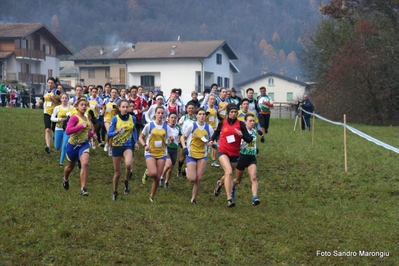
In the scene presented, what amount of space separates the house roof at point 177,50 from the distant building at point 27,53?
9316 mm

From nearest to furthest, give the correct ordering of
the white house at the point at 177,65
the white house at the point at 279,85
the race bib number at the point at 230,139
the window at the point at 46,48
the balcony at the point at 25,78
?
1. the race bib number at the point at 230,139
2. the balcony at the point at 25,78
3. the white house at the point at 177,65
4. the window at the point at 46,48
5. the white house at the point at 279,85

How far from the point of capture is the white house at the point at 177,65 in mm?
74688

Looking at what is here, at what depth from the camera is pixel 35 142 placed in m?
20.0

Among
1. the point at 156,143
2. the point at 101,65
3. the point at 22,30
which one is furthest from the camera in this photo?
the point at 101,65

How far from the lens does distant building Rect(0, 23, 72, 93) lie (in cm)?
6981

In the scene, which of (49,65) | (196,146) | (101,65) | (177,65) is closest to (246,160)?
(196,146)

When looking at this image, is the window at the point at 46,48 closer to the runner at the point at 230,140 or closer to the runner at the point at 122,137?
the runner at the point at 122,137

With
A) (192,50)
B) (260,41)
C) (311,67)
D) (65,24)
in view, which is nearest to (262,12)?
(260,41)

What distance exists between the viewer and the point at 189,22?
165750mm

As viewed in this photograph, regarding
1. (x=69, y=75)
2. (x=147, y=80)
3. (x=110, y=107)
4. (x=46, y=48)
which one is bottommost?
(x=110, y=107)

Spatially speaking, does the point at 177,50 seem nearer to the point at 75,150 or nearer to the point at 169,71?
the point at 169,71

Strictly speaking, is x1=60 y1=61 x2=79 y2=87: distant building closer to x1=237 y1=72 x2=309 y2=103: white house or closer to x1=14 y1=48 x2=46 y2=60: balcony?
x1=14 y1=48 x2=46 y2=60: balcony

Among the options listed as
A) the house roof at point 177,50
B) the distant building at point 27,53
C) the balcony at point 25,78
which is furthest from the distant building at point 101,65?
the balcony at point 25,78

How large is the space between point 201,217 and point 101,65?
7682 centimetres
